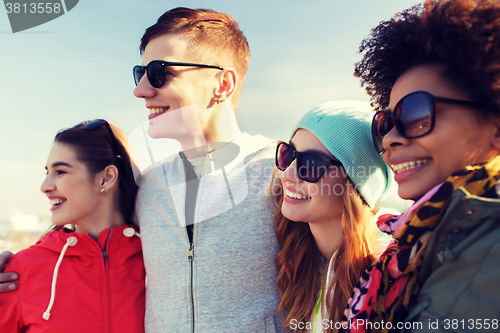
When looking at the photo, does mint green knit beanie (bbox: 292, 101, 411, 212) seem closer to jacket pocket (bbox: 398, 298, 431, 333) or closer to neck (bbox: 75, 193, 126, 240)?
jacket pocket (bbox: 398, 298, 431, 333)

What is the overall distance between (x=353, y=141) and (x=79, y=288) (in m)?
2.16

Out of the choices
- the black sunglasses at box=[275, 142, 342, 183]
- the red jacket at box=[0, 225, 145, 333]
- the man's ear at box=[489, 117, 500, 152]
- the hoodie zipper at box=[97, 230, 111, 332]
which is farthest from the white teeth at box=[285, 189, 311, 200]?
the hoodie zipper at box=[97, 230, 111, 332]

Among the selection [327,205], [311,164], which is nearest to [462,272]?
[327,205]

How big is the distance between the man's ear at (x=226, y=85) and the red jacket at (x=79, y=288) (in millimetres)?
1403

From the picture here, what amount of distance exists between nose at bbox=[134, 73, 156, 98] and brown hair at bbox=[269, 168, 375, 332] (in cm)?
123

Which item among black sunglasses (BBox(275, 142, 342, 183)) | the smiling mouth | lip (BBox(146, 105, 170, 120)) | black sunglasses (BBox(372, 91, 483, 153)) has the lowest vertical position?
the smiling mouth

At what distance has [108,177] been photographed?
8.86 ft

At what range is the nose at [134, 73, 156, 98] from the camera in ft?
8.24

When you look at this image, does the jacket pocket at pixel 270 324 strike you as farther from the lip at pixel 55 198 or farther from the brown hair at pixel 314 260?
the lip at pixel 55 198

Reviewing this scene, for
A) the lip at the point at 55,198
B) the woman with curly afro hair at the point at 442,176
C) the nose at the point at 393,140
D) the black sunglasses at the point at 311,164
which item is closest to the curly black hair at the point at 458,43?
the woman with curly afro hair at the point at 442,176

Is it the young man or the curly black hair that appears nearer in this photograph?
the curly black hair

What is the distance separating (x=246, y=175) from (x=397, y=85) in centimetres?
124

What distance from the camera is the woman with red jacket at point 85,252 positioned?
214cm

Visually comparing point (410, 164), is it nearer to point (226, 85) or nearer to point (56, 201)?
point (226, 85)
